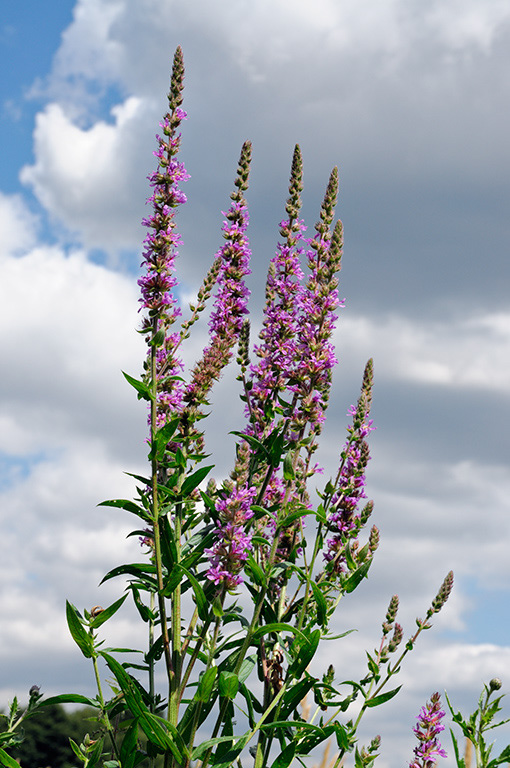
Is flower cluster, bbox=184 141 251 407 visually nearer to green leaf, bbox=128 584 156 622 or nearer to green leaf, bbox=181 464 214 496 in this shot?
green leaf, bbox=181 464 214 496

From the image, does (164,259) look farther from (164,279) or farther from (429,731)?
(429,731)

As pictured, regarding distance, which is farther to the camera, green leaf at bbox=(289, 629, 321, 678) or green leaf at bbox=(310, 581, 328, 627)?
green leaf at bbox=(310, 581, 328, 627)

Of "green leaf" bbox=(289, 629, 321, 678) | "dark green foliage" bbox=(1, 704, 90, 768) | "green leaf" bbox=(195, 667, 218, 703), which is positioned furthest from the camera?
"dark green foliage" bbox=(1, 704, 90, 768)

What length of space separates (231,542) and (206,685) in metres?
0.67

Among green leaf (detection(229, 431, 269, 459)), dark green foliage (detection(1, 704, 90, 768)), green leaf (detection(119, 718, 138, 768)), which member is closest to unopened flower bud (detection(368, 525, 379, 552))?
green leaf (detection(229, 431, 269, 459))

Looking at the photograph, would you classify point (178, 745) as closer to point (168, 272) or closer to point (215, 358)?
point (215, 358)

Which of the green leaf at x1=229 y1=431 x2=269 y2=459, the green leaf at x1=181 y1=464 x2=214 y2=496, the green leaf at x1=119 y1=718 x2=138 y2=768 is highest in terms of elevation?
the green leaf at x1=229 y1=431 x2=269 y2=459

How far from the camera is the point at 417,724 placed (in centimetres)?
466

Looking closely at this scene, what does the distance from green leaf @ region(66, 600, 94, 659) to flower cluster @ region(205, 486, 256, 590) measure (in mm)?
757

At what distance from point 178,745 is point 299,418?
161 centimetres

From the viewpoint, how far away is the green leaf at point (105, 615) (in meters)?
3.97

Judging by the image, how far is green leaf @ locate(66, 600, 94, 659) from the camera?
394cm

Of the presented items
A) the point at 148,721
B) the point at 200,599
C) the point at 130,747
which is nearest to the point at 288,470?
the point at 200,599

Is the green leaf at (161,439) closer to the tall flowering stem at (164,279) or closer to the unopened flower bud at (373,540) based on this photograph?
the tall flowering stem at (164,279)
